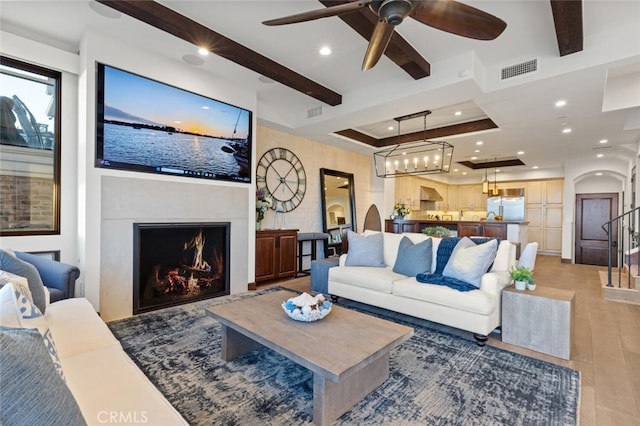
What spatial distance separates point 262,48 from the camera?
3432 mm

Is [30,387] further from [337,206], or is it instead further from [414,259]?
[337,206]

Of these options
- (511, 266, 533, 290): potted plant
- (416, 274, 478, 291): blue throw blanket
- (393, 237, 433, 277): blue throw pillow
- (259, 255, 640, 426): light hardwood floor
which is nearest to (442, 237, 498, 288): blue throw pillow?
(416, 274, 478, 291): blue throw blanket

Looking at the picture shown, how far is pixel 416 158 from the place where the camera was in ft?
20.5

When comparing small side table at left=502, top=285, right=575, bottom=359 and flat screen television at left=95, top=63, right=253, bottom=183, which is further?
flat screen television at left=95, top=63, right=253, bottom=183

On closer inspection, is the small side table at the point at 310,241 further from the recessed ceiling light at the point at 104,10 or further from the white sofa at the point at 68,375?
the recessed ceiling light at the point at 104,10

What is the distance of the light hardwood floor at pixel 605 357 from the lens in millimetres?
1918

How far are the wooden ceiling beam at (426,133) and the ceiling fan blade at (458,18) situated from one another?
11.4 ft

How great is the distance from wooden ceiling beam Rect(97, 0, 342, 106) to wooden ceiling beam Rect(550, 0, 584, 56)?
105 inches

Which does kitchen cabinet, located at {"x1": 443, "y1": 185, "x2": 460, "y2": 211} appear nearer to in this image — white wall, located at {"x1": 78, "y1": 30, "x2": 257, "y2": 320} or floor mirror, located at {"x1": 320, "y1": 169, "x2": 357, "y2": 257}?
floor mirror, located at {"x1": 320, "y1": 169, "x2": 357, "y2": 257}

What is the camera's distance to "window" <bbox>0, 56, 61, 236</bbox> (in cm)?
305

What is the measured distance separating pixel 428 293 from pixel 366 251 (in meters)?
1.17

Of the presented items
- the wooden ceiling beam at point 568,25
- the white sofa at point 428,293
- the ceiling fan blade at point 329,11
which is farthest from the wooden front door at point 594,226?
the ceiling fan blade at point 329,11

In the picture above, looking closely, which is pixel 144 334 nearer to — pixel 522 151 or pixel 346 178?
pixel 346 178

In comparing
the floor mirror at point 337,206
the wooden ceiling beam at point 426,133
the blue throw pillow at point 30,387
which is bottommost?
the blue throw pillow at point 30,387
